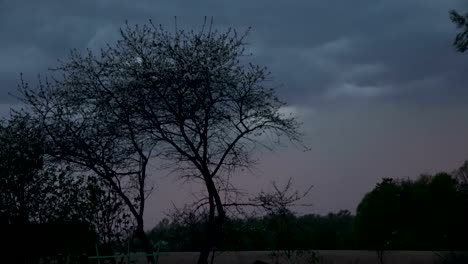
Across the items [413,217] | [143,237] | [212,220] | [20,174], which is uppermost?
[20,174]

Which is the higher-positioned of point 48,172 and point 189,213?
point 48,172

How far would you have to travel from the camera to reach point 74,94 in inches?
771

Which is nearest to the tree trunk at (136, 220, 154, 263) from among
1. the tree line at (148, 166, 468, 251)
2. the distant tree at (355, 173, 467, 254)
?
the tree line at (148, 166, 468, 251)

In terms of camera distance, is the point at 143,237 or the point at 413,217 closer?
the point at 143,237

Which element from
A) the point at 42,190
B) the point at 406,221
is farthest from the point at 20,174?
the point at 406,221

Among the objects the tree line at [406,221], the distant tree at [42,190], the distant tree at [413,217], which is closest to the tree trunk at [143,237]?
the distant tree at [42,190]

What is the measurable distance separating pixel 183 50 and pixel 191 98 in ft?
4.10

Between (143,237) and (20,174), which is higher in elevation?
(20,174)

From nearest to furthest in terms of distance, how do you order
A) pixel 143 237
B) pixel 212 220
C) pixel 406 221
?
pixel 212 220
pixel 143 237
pixel 406 221

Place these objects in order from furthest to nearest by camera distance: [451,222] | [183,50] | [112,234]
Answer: [451,222] → [112,234] → [183,50]

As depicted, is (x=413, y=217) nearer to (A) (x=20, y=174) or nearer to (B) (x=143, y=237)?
(B) (x=143, y=237)

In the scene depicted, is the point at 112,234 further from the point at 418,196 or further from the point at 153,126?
the point at 418,196

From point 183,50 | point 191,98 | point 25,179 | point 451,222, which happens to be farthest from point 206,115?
point 451,222

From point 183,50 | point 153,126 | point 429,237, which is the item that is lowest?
point 429,237
